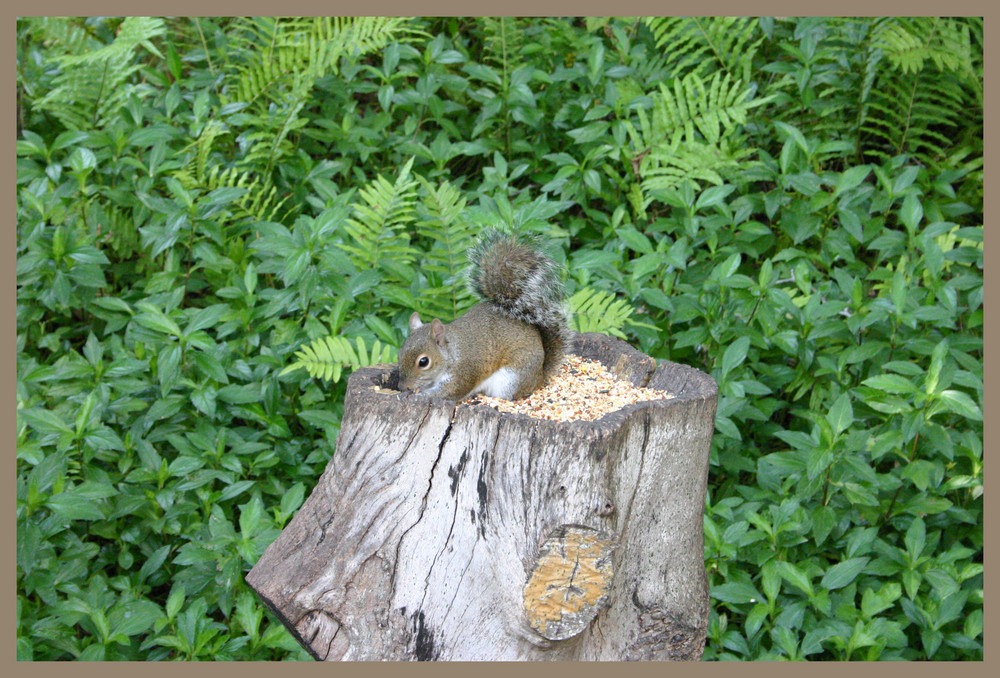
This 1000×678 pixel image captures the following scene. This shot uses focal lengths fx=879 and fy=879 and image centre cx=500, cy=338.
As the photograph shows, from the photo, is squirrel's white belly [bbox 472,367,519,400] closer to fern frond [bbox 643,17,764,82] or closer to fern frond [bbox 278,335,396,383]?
fern frond [bbox 278,335,396,383]

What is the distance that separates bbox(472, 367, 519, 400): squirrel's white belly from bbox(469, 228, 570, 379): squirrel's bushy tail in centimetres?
17

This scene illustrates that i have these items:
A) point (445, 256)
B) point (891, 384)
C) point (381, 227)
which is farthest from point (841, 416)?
point (381, 227)

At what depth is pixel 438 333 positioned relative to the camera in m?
2.87

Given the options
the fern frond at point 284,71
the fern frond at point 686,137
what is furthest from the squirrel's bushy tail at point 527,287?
the fern frond at point 284,71

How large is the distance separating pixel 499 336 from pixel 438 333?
0.21 metres

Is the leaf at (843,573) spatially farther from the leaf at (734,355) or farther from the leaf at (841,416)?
the leaf at (734,355)

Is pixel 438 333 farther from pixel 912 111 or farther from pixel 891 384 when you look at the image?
pixel 912 111

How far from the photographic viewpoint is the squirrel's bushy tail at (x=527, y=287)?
2963mm

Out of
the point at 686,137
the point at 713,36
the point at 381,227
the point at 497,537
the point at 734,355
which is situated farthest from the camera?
the point at 713,36

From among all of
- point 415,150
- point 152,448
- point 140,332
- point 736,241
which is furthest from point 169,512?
point 736,241

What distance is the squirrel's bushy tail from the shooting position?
296 centimetres

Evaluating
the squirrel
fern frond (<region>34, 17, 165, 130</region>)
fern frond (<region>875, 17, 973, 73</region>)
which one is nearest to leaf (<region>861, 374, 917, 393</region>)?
the squirrel

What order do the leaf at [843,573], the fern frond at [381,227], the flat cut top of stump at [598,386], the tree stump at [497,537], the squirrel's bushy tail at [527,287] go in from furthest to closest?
the fern frond at [381,227] → the leaf at [843,573] → the squirrel's bushy tail at [527,287] → the flat cut top of stump at [598,386] → the tree stump at [497,537]

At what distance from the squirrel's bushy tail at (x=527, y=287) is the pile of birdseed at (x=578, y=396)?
0.32ft
